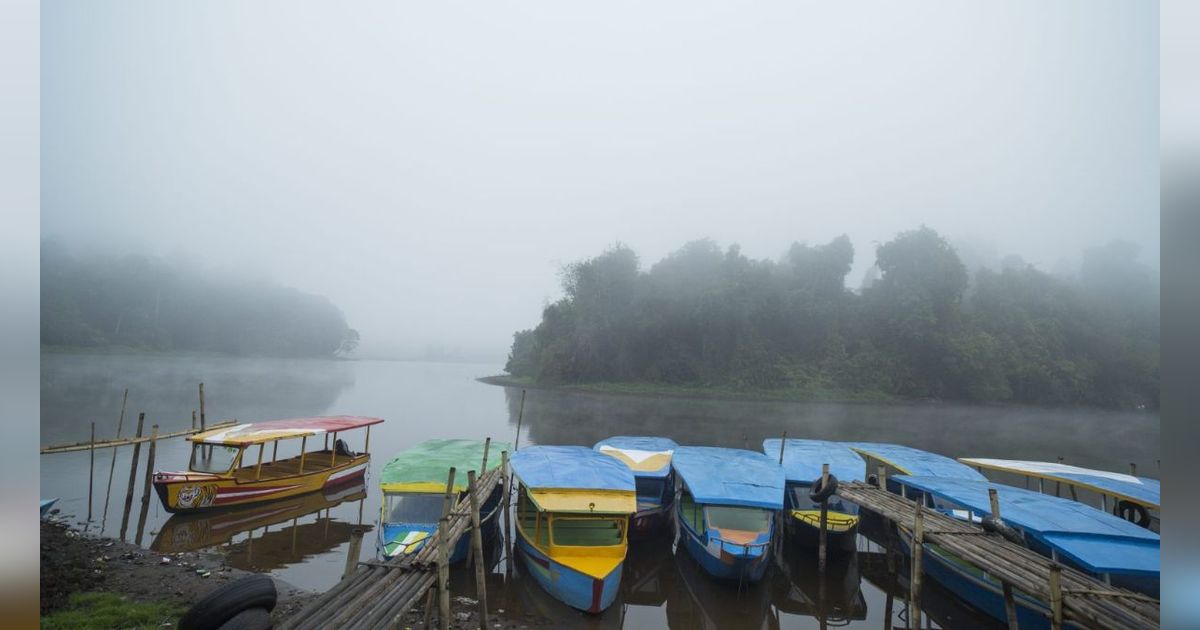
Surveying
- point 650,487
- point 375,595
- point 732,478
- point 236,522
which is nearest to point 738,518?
point 732,478

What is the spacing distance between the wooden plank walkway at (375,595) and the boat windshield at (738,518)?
606 cm

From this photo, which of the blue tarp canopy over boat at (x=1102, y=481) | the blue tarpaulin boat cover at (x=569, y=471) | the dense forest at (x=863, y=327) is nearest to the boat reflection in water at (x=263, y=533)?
the blue tarpaulin boat cover at (x=569, y=471)

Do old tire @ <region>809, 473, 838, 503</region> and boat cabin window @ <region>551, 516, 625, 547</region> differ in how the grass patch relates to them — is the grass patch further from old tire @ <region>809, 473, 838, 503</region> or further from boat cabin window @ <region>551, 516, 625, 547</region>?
old tire @ <region>809, 473, 838, 503</region>

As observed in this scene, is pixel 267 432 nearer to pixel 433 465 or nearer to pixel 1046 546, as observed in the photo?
pixel 433 465

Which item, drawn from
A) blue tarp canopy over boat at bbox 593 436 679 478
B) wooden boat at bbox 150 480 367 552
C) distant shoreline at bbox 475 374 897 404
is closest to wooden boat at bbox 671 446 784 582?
blue tarp canopy over boat at bbox 593 436 679 478

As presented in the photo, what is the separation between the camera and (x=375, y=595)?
631cm

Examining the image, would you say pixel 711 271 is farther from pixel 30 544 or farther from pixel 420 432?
pixel 30 544

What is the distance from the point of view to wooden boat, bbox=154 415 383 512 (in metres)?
14.2

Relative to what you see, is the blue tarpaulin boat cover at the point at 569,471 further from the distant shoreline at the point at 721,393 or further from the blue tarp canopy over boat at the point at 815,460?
the distant shoreline at the point at 721,393

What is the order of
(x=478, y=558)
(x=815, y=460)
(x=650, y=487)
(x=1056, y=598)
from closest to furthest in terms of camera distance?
(x=1056, y=598) → (x=478, y=558) → (x=650, y=487) → (x=815, y=460)

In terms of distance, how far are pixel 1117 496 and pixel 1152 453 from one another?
104ft

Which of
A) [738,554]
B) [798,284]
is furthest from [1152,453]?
[738,554]

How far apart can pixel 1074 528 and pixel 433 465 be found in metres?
13.9

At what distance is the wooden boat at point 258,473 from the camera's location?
14156 mm
